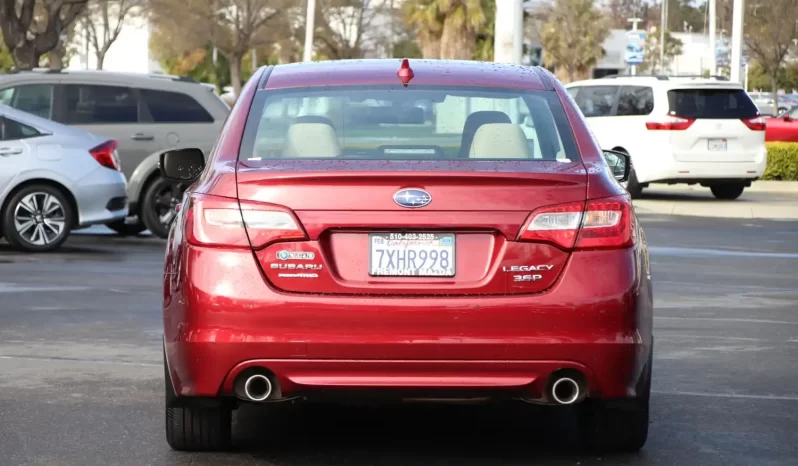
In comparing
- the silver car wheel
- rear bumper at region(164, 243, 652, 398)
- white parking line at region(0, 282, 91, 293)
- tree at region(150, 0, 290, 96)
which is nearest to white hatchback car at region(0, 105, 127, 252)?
the silver car wheel

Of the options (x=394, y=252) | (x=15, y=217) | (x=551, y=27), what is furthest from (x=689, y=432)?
(x=551, y=27)

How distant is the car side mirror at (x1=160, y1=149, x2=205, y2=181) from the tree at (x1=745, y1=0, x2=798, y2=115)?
143 ft

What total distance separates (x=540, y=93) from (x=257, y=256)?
145 cm

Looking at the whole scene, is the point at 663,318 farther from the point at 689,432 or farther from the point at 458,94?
the point at 458,94

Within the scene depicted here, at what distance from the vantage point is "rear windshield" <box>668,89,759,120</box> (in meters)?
23.3

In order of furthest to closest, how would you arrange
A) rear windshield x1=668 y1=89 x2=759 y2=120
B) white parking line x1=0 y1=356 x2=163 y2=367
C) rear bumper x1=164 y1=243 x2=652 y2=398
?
rear windshield x1=668 y1=89 x2=759 y2=120 → white parking line x1=0 y1=356 x2=163 y2=367 → rear bumper x1=164 y1=243 x2=652 y2=398

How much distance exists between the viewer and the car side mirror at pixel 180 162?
715 centimetres

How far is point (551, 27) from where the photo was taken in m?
90.1

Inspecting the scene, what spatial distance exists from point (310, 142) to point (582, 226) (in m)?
1.11

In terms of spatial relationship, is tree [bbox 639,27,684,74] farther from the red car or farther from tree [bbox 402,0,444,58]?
the red car

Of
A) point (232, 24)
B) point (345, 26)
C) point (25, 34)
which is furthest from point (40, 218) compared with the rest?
point (345, 26)

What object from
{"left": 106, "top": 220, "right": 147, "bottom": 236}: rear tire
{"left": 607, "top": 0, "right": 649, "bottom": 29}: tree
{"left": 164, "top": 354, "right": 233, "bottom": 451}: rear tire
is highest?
{"left": 607, "top": 0, "right": 649, "bottom": 29}: tree

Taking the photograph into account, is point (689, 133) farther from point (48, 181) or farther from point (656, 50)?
point (656, 50)

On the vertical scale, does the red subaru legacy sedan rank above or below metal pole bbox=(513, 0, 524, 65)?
below
